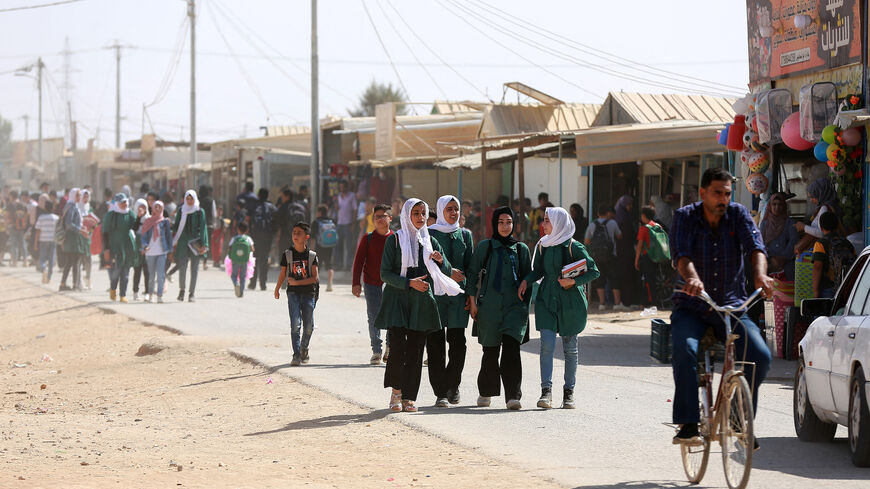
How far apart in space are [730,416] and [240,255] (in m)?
15.7

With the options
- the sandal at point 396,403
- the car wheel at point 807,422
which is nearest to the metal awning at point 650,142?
the sandal at point 396,403

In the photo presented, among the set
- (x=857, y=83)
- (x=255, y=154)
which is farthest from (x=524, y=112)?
(x=857, y=83)

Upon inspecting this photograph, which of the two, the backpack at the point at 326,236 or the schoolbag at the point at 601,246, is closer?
the schoolbag at the point at 601,246

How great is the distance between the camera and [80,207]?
1005 inches

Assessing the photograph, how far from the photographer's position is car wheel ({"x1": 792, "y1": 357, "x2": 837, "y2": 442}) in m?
8.60

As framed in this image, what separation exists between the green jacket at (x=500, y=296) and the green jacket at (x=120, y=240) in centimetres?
1256

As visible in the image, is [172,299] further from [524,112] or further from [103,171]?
[103,171]

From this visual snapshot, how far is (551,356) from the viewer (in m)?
10.2

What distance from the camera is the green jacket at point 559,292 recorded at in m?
10.1

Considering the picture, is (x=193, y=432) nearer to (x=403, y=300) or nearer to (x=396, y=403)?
(x=396, y=403)

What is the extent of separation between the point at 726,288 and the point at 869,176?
7.36 meters

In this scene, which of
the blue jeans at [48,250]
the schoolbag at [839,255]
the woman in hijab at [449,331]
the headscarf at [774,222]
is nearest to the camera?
the woman in hijab at [449,331]

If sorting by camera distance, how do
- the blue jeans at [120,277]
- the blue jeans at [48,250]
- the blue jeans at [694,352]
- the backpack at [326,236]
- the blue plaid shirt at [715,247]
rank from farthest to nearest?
1. the blue jeans at [48,250]
2. the backpack at [326,236]
3. the blue jeans at [120,277]
4. the blue plaid shirt at [715,247]
5. the blue jeans at [694,352]

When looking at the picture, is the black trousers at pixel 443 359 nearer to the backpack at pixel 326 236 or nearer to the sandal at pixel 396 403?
the sandal at pixel 396 403
